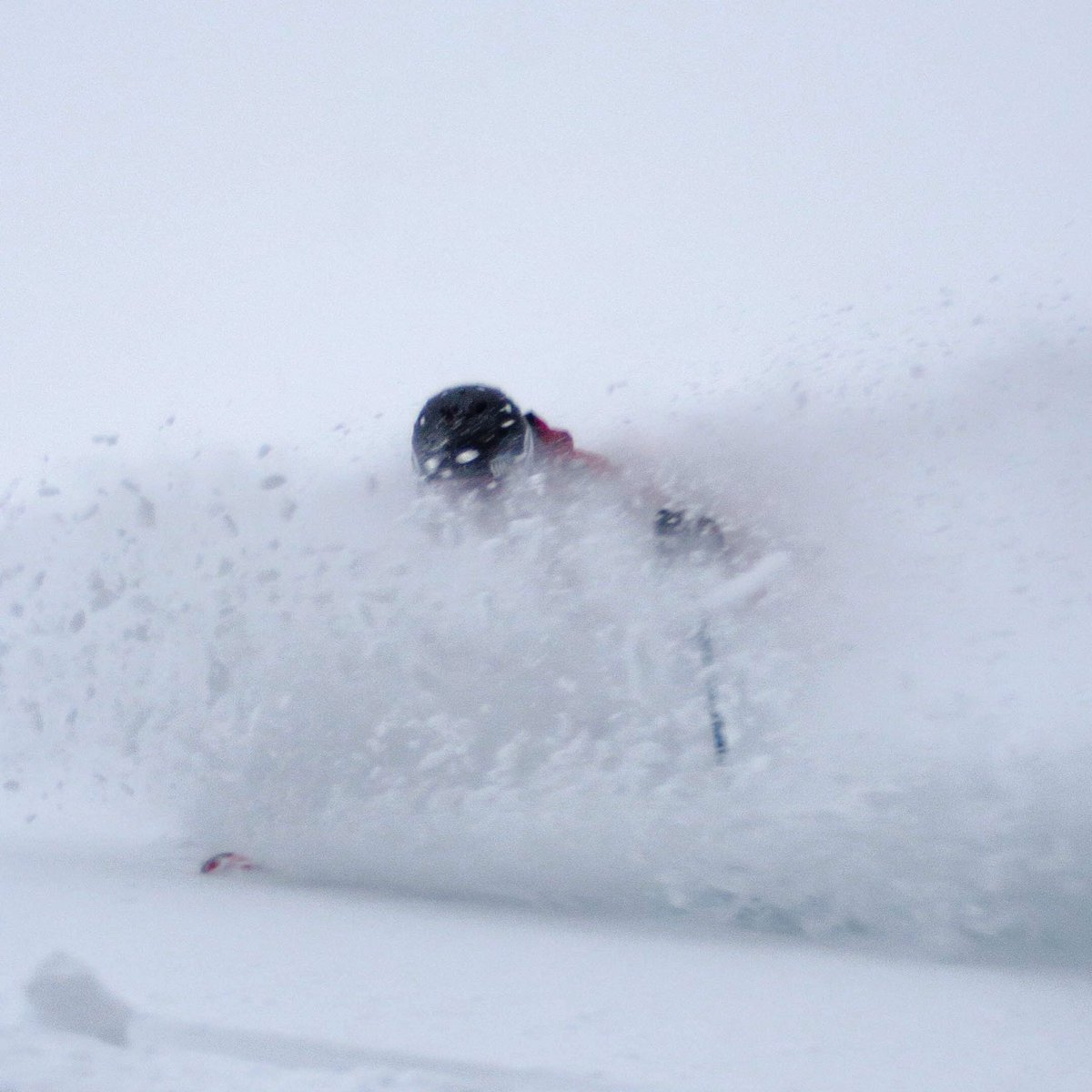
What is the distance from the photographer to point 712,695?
1.73 m

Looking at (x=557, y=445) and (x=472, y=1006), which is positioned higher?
(x=557, y=445)

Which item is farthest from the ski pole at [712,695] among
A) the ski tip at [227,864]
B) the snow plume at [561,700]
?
the ski tip at [227,864]

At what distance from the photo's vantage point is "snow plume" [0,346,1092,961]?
1315 mm

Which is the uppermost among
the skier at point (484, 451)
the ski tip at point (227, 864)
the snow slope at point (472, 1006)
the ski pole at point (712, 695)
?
the skier at point (484, 451)

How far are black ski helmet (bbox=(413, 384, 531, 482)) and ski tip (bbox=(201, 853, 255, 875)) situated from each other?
949 millimetres

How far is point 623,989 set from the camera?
1.00m

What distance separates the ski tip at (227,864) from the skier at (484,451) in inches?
36.9

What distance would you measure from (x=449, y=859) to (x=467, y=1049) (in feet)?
2.30

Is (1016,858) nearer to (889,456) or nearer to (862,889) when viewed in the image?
(862,889)

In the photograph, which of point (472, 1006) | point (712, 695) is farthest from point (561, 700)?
point (472, 1006)

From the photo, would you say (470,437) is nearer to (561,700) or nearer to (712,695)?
(561,700)

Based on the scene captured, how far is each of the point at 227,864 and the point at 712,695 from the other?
2.95ft

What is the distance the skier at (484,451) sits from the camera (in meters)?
2.15

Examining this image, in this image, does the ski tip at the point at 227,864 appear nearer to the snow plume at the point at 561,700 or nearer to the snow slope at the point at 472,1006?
the snow plume at the point at 561,700
